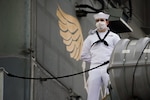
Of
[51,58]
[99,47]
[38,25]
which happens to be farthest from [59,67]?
[99,47]

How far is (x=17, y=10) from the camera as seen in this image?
484 inches

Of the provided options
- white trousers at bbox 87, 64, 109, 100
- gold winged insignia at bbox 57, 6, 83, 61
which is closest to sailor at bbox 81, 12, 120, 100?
white trousers at bbox 87, 64, 109, 100

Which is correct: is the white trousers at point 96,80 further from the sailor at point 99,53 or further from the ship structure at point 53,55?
the ship structure at point 53,55

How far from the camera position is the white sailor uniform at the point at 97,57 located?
35.1ft

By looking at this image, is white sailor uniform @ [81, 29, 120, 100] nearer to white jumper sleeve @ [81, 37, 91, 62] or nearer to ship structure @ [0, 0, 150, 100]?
white jumper sleeve @ [81, 37, 91, 62]

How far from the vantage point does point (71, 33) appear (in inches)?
563

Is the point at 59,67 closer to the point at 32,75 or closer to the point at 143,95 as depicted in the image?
the point at 32,75

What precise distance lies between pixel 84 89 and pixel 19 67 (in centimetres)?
329

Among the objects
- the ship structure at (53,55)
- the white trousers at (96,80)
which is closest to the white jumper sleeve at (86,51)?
the ship structure at (53,55)

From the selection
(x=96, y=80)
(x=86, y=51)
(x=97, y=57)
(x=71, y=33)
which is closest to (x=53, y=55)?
(x=71, y=33)

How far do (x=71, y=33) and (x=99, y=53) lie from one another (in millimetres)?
3513

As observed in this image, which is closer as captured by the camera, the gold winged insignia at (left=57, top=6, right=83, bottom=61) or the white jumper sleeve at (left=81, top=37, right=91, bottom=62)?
the white jumper sleeve at (left=81, top=37, right=91, bottom=62)

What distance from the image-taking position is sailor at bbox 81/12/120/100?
1071 centimetres

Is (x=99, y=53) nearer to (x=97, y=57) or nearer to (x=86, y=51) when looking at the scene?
(x=97, y=57)
